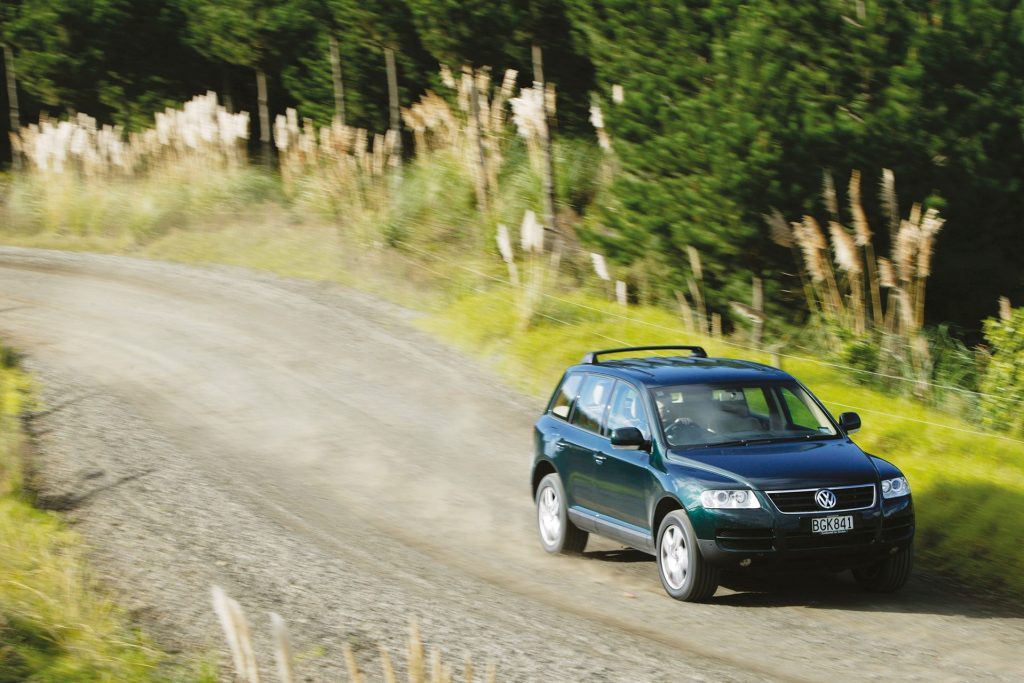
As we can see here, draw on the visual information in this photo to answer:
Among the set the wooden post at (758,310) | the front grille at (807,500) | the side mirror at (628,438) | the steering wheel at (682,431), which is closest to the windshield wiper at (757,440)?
the steering wheel at (682,431)

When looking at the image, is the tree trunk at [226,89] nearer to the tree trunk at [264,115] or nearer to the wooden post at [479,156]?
the tree trunk at [264,115]

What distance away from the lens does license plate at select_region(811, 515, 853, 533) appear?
9.26 metres

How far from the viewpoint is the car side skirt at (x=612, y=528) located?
33.6 feet

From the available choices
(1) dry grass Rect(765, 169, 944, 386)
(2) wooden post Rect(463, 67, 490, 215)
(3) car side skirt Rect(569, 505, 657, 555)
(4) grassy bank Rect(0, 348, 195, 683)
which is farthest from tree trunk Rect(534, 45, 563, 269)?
(4) grassy bank Rect(0, 348, 195, 683)

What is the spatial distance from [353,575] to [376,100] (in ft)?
66.7

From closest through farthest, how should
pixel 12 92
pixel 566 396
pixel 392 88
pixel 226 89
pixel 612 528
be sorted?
pixel 612 528
pixel 566 396
pixel 392 88
pixel 226 89
pixel 12 92

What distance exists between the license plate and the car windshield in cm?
102

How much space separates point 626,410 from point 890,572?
2441 millimetres

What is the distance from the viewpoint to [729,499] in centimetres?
934

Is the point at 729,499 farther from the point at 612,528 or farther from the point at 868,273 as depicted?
the point at 868,273

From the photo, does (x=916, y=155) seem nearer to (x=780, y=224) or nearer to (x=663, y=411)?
(x=780, y=224)

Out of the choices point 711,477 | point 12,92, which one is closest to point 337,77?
point 12,92

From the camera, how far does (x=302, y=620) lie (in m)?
8.98

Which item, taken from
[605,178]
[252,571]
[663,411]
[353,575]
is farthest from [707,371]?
[605,178]
